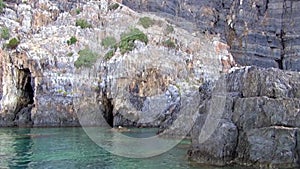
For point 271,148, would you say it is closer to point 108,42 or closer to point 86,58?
point 86,58

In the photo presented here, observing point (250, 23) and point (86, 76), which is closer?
point (86, 76)

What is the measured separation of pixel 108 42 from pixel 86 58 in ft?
21.3

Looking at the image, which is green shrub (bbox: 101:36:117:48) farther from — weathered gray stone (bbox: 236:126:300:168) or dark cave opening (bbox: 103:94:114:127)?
weathered gray stone (bbox: 236:126:300:168)

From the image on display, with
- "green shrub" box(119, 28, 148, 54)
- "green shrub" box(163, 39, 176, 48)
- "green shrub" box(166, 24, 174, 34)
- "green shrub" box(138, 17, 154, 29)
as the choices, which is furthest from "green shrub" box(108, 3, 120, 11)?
"green shrub" box(163, 39, 176, 48)

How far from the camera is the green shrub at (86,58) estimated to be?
5828 cm

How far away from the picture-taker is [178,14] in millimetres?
78812

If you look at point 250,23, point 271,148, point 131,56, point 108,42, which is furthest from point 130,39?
point 271,148

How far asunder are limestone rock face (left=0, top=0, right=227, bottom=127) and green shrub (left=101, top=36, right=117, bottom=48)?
1.68 feet

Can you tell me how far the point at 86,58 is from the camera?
195 feet

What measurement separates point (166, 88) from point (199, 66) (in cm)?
913

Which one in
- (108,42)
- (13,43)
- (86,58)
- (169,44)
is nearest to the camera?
(13,43)

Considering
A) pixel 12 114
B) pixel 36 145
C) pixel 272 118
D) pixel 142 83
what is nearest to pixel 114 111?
pixel 142 83

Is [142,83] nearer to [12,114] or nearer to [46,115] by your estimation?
[46,115]

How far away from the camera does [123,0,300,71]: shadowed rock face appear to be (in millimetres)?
76938
